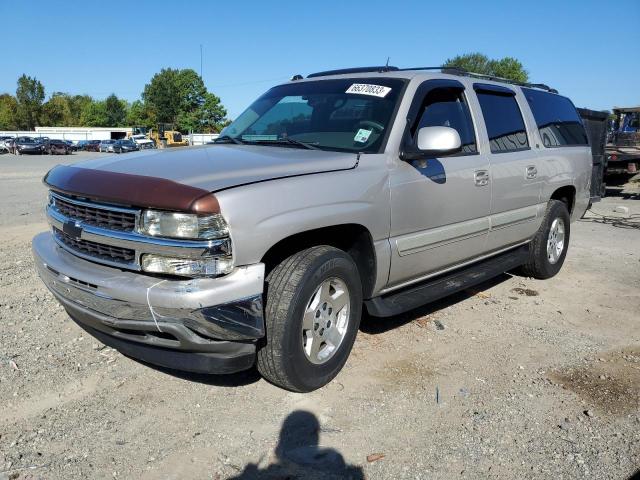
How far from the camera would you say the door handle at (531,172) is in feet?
16.9

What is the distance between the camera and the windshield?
3.78m

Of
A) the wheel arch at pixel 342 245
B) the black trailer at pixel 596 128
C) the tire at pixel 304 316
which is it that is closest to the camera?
the tire at pixel 304 316

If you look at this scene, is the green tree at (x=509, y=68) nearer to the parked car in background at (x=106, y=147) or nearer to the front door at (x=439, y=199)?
the parked car in background at (x=106, y=147)

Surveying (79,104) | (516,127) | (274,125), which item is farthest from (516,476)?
(79,104)

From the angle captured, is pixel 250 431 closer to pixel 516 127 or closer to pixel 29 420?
pixel 29 420

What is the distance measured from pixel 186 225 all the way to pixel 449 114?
8.20ft

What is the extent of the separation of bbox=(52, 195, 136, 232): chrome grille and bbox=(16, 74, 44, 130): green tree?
10959cm

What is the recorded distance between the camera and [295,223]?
2.97 metres

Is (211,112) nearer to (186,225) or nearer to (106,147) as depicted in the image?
(106,147)

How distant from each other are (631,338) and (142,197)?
3953 mm

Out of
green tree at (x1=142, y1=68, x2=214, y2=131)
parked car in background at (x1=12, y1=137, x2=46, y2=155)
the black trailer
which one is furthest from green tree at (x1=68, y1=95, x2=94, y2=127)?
the black trailer

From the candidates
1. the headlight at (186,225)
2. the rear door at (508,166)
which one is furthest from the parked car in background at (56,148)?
the headlight at (186,225)

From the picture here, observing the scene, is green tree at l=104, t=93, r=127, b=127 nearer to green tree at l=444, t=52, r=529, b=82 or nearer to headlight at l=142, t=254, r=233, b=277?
green tree at l=444, t=52, r=529, b=82

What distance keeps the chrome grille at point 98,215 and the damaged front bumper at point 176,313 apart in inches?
9.4
